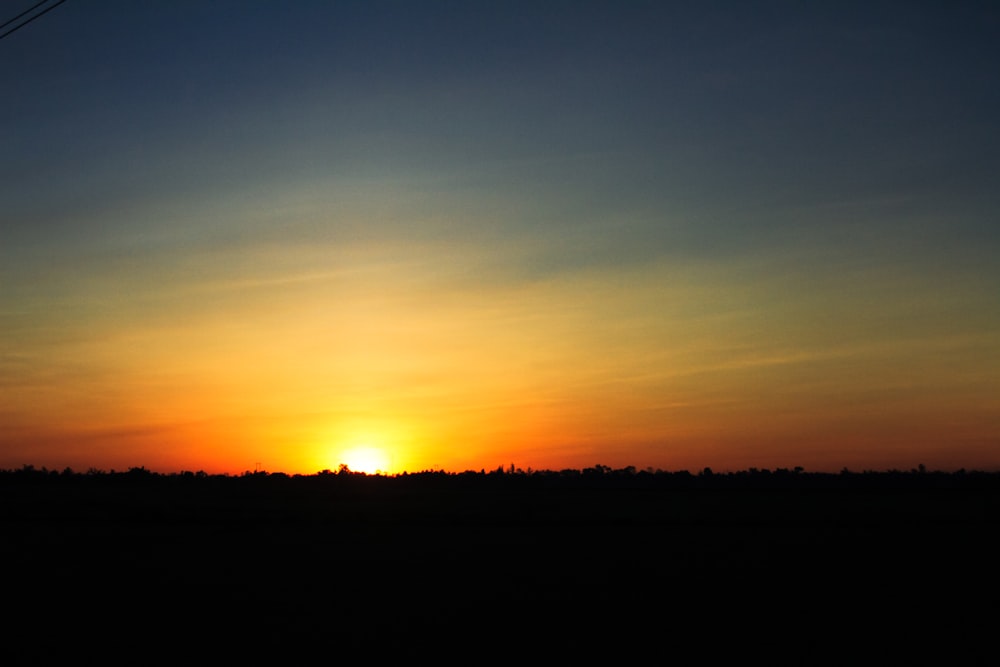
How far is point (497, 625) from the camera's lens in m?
21.8

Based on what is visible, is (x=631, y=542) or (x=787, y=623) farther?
(x=631, y=542)

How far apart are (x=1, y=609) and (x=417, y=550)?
16101 mm

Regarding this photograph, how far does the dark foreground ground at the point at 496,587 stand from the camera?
65.1 feet

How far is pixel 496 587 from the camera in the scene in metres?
27.3

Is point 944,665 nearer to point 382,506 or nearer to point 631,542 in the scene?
point 631,542

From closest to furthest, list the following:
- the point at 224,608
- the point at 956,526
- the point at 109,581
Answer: the point at 224,608 → the point at 109,581 → the point at 956,526

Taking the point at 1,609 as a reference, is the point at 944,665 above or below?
below

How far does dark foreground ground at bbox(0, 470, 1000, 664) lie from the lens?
1984 centimetres

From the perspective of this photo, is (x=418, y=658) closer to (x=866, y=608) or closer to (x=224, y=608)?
(x=224, y=608)

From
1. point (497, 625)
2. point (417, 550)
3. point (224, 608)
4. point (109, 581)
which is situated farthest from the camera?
point (417, 550)

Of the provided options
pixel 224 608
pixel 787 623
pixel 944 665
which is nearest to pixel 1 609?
pixel 224 608

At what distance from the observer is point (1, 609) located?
23172 millimetres

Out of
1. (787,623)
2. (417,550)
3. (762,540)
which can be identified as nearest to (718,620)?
(787,623)

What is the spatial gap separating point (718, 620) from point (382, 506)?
46030 millimetres
